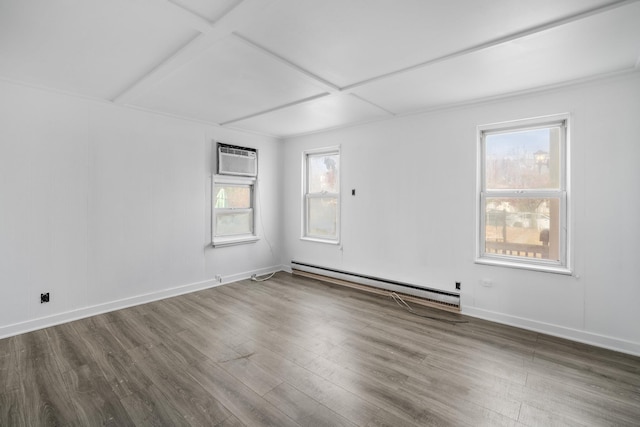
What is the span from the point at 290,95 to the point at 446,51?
64.4 inches

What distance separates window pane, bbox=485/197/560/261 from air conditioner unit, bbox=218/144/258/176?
3572 millimetres

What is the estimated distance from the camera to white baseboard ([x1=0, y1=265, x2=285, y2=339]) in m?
2.99

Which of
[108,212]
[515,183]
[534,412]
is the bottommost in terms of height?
[534,412]

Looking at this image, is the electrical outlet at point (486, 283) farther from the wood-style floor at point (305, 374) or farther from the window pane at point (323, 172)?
the window pane at point (323, 172)

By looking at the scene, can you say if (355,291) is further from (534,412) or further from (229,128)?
(229,128)

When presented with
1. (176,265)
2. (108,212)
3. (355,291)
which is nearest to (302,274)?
(355,291)

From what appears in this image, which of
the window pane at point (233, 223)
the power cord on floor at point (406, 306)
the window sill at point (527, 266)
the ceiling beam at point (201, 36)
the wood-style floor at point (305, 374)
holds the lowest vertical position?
the wood-style floor at point (305, 374)

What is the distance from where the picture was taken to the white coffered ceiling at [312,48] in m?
1.80

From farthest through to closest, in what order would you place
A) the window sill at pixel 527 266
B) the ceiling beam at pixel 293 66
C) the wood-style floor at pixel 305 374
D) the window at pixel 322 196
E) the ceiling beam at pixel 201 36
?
the window at pixel 322 196, the window sill at pixel 527 266, the ceiling beam at pixel 293 66, the wood-style floor at pixel 305 374, the ceiling beam at pixel 201 36

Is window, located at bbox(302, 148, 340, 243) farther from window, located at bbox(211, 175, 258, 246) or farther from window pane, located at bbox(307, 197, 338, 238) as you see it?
window, located at bbox(211, 175, 258, 246)

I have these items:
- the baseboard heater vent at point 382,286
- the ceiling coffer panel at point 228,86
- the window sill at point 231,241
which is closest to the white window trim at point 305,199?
the baseboard heater vent at point 382,286

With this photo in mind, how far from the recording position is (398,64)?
252cm

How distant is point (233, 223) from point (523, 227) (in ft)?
13.5

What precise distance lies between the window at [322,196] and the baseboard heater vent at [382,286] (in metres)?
0.54
